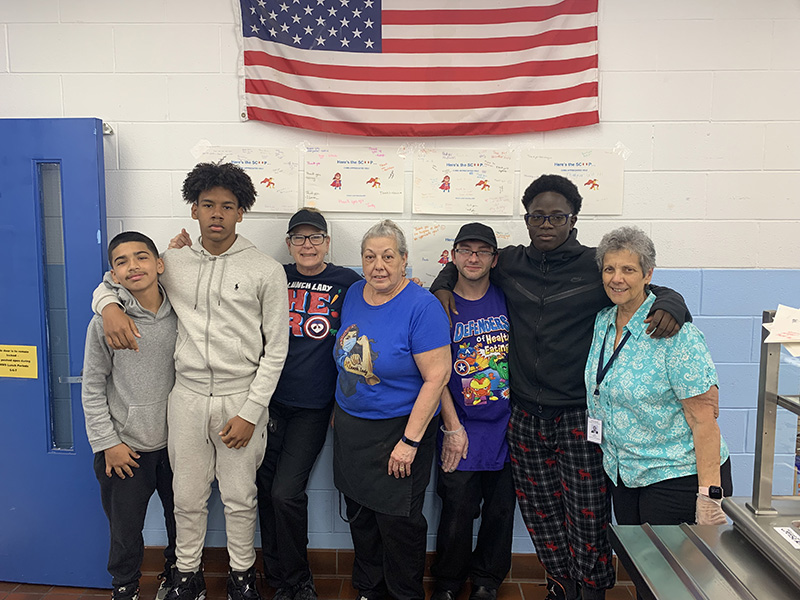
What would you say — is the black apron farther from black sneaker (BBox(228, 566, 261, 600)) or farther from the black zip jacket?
black sneaker (BBox(228, 566, 261, 600))

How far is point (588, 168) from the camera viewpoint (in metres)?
2.43

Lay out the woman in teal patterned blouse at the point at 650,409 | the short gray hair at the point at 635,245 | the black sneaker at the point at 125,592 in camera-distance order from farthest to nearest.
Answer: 1. the black sneaker at the point at 125,592
2. the short gray hair at the point at 635,245
3. the woman in teal patterned blouse at the point at 650,409

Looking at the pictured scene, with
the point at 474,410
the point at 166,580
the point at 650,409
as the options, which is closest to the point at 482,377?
the point at 474,410

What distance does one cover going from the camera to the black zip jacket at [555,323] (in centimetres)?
200

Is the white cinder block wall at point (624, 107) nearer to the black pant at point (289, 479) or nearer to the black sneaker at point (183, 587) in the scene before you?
the black pant at point (289, 479)

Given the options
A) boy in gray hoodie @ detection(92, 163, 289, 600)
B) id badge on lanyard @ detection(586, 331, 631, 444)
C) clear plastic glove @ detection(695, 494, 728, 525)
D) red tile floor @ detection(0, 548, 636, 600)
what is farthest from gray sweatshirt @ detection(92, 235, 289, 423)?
clear plastic glove @ detection(695, 494, 728, 525)

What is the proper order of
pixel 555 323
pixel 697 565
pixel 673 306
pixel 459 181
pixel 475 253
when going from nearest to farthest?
pixel 697 565 < pixel 673 306 < pixel 555 323 < pixel 475 253 < pixel 459 181

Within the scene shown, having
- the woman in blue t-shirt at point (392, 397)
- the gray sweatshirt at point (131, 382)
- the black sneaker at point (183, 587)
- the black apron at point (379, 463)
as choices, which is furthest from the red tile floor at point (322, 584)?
the gray sweatshirt at point (131, 382)

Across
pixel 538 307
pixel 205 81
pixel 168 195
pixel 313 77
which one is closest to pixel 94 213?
pixel 168 195

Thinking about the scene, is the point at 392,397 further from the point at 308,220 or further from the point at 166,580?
the point at 166,580

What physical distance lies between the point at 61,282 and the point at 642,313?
101 inches

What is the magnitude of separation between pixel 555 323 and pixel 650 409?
45cm

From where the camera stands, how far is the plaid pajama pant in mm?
1997

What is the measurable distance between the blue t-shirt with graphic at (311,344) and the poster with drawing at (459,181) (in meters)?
0.62
